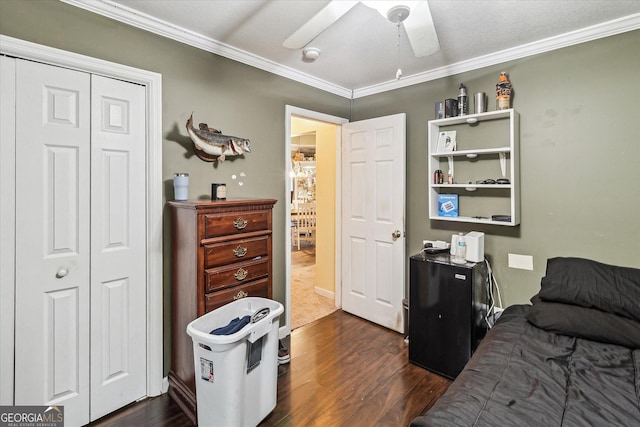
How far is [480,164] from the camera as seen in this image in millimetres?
2826

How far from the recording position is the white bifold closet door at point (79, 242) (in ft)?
5.73

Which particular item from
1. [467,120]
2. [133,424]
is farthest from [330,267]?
[133,424]

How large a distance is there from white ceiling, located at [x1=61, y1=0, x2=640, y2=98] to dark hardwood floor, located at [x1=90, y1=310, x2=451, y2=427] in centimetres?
250

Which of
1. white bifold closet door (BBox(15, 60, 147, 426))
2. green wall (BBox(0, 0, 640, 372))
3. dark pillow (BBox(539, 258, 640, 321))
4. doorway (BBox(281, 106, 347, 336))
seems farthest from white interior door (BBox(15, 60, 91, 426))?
dark pillow (BBox(539, 258, 640, 321))

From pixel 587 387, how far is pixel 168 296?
2.38 meters

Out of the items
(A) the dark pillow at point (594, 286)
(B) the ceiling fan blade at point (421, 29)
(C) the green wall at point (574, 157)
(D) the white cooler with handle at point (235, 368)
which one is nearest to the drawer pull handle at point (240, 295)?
(D) the white cooler with handle at point (235, 368)

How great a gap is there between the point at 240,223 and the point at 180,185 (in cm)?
48

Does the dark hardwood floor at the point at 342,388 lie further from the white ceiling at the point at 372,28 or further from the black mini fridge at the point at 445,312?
the white ceiling at the point at 372,28

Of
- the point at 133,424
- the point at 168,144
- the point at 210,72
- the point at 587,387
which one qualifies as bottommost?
the point at 133,424

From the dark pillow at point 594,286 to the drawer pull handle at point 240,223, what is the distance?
6.60ft

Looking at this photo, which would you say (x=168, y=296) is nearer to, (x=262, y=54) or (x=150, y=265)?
(x=150, y=265)

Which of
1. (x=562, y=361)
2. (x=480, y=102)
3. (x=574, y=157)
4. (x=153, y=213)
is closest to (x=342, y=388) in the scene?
(x=562, y=361)

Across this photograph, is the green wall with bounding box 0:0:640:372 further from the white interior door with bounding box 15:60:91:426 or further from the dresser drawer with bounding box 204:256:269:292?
the dresser drawer with bounding box 204:256:269:292

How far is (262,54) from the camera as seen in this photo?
105 inches
